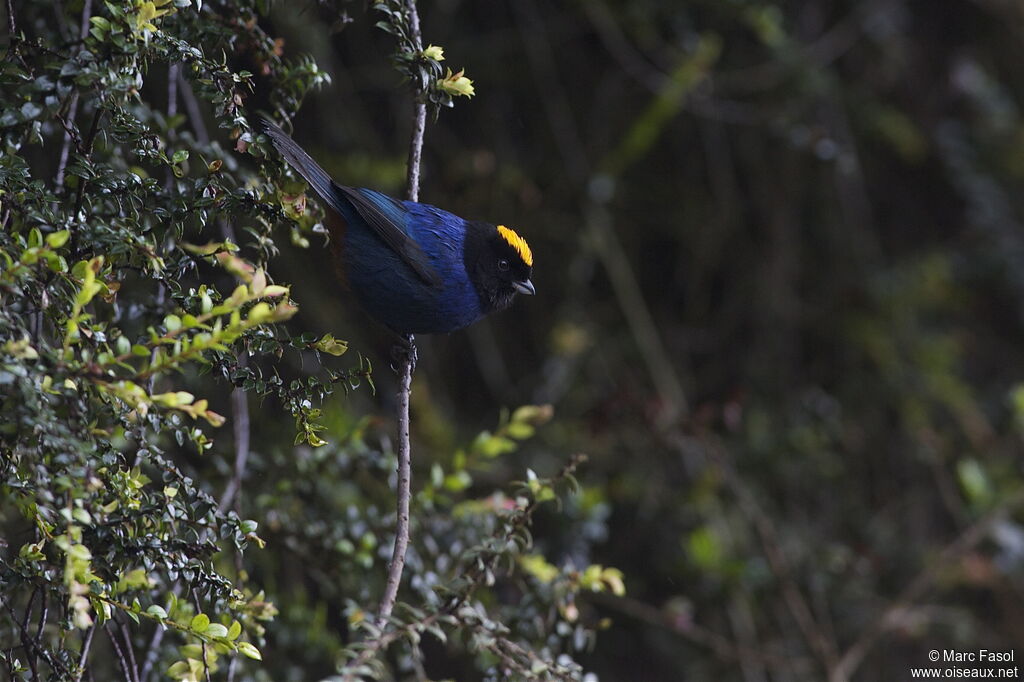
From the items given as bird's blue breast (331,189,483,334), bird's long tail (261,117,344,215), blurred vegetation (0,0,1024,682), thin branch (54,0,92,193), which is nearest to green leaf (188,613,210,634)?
blurred vegetation (0,0,1024,682)

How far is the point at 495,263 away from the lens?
3.30 m

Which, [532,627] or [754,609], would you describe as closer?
[532,627]

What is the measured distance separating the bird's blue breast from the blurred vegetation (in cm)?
32

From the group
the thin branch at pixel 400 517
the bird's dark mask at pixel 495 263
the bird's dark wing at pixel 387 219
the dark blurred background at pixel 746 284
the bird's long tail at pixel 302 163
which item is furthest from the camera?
the dark blurred background at pixel 746 284

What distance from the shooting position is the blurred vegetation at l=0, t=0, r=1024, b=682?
3086 mm

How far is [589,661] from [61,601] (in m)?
3.74

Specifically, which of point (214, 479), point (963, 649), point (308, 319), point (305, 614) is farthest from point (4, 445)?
point (963, 649)

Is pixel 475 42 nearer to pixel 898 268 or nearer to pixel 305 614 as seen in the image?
pixel 898 268

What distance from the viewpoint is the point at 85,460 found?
1.60 meters

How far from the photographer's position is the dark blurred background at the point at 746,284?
4.83 metres

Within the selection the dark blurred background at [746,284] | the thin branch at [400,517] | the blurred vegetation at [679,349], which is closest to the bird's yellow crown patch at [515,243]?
the blurred vegetation at [679,349]

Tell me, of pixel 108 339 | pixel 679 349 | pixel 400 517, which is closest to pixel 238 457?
pixel 400 517

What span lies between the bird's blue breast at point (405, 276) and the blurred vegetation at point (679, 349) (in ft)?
1.07

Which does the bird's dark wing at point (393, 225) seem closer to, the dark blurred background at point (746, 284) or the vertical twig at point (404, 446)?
the vertical twig at point (404, 446)
